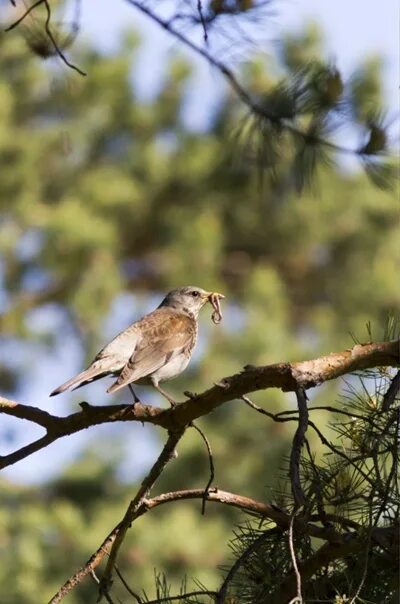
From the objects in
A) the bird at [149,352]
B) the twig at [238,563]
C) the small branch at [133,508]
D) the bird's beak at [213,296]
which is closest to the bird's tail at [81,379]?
the bird at [149,352]

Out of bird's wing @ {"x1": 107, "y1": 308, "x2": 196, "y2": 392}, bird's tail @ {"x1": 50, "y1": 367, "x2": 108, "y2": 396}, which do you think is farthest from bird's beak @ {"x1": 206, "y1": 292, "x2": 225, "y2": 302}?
bird's tail @ {"x1": 50, "y1": 367, "x2": 108, "y2": 396}

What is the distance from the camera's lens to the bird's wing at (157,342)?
13.0 ft

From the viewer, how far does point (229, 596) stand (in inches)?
99.3

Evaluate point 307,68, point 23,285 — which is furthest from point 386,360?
point 23,285

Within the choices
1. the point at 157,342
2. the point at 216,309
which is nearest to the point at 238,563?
the point at 216,309

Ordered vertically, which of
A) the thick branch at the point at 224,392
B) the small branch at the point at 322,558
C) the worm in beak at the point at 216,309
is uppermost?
the worm in beak at the point at 216,309

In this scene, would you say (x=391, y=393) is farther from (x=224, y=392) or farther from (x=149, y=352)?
(x=149, y=352)

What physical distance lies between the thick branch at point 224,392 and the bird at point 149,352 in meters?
0.77

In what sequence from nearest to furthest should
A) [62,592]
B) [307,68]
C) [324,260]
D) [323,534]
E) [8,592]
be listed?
[323,534]
[62,592]
[307,68]
[8,592]
[324,260]

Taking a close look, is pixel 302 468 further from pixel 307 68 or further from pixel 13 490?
pixel 13 490

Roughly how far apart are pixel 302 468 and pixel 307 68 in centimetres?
191

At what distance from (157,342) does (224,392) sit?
5.51 ft

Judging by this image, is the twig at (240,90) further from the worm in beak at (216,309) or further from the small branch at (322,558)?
the small branch at (322,558)

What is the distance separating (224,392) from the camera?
2.56m
